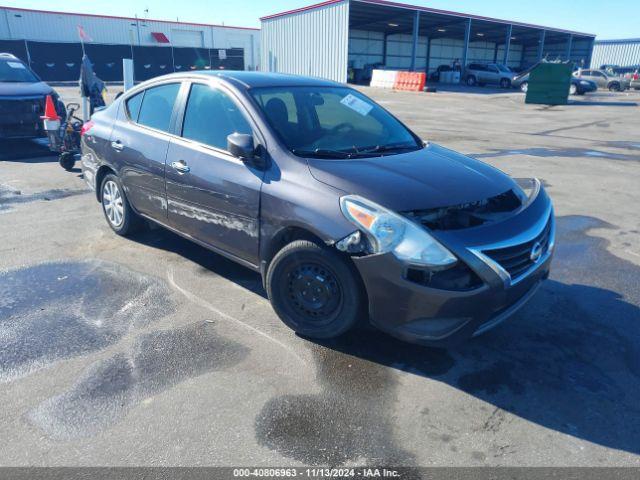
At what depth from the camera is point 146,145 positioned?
14.6ft

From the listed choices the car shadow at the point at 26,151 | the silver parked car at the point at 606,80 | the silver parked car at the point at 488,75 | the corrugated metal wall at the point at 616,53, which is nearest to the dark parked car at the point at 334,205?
the car shadow at the point at 26,151

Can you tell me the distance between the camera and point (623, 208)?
6848 mm

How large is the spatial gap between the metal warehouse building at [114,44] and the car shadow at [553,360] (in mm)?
38412

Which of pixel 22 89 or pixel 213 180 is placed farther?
pixel 22 89

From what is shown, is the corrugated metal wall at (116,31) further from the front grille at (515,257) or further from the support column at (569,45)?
the front grille at (515,257)

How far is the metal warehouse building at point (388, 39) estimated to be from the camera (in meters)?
35.2

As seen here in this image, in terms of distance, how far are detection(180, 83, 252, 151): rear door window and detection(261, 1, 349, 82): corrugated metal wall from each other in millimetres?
31227

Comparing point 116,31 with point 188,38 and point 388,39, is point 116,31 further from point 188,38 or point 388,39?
point 388,39

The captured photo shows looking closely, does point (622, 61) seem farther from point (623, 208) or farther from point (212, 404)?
point (212, 404)

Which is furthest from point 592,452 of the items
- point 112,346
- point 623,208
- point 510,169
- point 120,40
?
point 120,40

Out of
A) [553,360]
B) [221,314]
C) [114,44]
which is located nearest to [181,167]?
[221,314]

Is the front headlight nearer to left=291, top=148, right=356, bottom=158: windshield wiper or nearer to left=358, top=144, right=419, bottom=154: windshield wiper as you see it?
left=291, top=148, right=356, bottom=158: windshield wiper

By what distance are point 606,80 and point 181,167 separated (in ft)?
138

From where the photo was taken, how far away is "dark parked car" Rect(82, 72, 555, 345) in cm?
278
